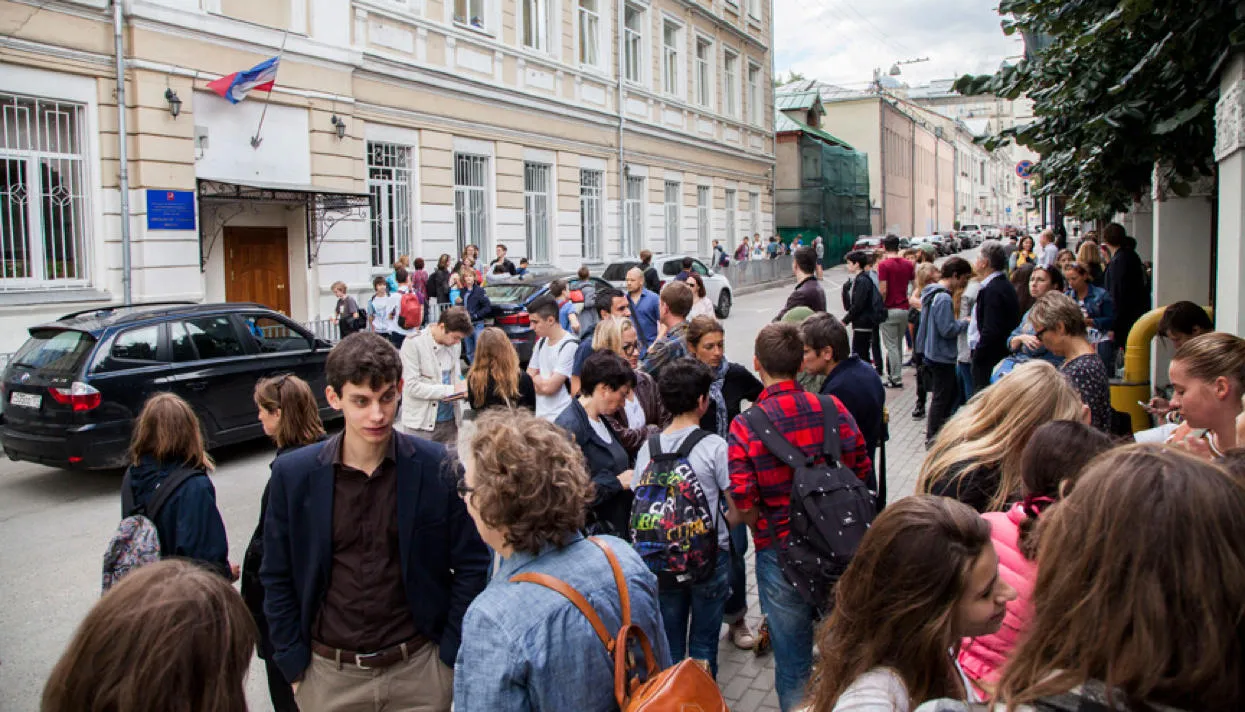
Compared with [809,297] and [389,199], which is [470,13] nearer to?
[389,199]

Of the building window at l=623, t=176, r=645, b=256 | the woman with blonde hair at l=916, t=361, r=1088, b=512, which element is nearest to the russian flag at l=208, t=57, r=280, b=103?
the woman with blonde hair at l=916, t=361, r=1088, b=512

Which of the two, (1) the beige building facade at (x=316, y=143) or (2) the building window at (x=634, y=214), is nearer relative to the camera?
A: (1) the beige building facade at (x=316, y=143)

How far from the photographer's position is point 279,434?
13.0ft

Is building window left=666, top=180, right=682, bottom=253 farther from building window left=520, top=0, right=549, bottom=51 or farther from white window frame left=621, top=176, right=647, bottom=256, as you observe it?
building window left=520, top=0, right=549, bottom=51

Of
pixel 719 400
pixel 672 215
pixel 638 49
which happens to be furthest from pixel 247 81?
pixel 672 215

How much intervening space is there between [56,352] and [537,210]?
15.1 m

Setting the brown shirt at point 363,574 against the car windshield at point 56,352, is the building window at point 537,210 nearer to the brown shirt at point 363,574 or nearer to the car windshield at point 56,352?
the car windshield at point 56,352

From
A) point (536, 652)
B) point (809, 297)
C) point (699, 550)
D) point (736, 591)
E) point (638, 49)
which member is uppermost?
point (638, 49)

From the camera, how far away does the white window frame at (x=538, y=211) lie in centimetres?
2234

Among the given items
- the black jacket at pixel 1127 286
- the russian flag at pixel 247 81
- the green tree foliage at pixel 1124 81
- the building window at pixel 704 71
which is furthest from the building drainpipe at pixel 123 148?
the building window at pixel 704 71

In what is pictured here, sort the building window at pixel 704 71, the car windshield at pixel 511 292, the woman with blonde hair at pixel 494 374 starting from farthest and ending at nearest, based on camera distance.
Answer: the building window at pixel 704 71, the car windshield at pixel 511 292, the woman with blonde hair at pixel 494 374

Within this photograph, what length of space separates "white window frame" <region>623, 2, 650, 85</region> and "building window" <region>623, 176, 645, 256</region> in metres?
3.00

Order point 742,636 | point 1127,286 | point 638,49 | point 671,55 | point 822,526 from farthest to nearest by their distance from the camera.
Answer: point 671,55 < point 638,49 < point 1127,286 < point 742,636 < point 822,526

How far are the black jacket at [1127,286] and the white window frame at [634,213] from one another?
56.9 feet
